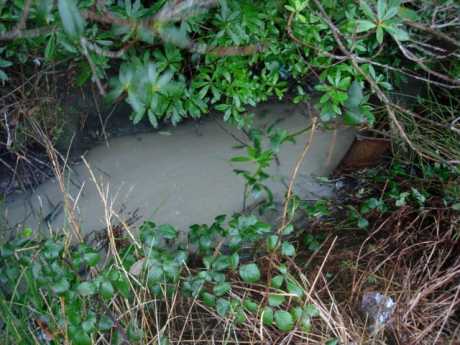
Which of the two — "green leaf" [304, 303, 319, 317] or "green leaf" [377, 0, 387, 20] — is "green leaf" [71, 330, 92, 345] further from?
"green leaf" [377, 0, 387, 20]

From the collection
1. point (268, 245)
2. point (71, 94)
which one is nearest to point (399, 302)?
point (268, 245)

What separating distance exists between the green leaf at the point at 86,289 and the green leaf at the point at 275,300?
57cm

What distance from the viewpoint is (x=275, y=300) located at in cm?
200

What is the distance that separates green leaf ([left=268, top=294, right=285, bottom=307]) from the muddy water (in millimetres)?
700

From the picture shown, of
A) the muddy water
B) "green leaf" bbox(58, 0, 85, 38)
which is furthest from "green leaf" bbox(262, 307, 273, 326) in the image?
"green leaf" bbox(58, 0, 85, 38)

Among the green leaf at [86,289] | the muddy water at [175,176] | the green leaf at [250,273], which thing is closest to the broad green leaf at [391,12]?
the muddy water at [175,176]

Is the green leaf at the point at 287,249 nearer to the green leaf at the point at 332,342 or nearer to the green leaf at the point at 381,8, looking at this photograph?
the green leaf at the point at 332,342

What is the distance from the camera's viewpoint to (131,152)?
283 centimetres

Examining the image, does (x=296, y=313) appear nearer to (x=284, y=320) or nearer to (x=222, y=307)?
(x=284, y=320)

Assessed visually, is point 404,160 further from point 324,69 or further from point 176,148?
point 176,148

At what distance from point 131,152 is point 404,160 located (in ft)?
4.02

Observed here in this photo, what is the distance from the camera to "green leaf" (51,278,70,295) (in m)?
1.87

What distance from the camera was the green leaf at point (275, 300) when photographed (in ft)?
6.56

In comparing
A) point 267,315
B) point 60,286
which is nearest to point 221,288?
point 267,315
